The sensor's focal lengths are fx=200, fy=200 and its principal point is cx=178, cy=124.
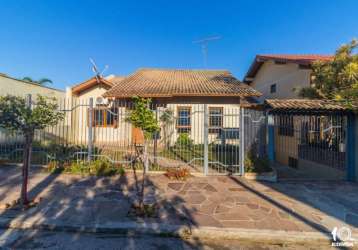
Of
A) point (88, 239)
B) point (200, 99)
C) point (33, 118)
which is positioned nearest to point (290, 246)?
point (88, 239)

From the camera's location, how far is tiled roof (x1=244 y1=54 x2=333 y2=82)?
35.4 feet

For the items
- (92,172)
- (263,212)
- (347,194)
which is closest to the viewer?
(263,212)

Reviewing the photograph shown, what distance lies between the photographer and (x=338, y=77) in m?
8.44

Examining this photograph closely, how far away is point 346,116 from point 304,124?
1.88m

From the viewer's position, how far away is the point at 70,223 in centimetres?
370

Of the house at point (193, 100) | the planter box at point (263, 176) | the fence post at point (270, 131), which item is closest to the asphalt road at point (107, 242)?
the planter box at point (263, 176)

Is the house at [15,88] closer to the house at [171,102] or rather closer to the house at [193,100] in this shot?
the house at [171,102]

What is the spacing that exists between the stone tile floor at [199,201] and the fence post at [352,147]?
575 mm

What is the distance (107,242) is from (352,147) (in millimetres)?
8162

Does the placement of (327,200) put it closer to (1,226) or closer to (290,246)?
(290,246)

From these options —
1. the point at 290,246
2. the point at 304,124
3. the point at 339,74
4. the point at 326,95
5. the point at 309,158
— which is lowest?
the point at 290,246

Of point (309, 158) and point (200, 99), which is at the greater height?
point (200, 99)

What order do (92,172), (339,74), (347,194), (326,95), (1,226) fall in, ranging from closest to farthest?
(1,226) → (347,194) → (92,172) → (339,74) → (326,95)

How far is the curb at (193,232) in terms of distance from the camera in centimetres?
347
